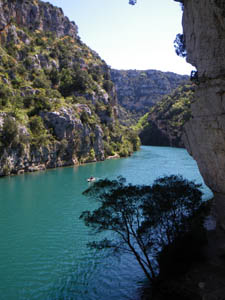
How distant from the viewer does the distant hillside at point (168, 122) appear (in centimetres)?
10931

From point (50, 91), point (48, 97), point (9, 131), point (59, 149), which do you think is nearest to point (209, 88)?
point (9, 131)

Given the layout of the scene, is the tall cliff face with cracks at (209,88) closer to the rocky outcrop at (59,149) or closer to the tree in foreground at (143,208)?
the tree in foreground at (143,208)

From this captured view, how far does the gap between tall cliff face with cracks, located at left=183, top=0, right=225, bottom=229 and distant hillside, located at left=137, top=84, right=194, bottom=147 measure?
307 ft

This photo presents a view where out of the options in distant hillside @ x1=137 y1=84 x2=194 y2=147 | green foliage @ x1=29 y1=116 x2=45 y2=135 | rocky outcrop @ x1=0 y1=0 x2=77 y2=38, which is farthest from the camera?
distant hillside @ x1=137 y1=84 x2=194 y2=147

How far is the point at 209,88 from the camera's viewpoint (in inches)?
447

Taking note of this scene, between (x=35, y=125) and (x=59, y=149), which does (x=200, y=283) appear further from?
(x=59, y=149)

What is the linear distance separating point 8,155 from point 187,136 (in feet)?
114

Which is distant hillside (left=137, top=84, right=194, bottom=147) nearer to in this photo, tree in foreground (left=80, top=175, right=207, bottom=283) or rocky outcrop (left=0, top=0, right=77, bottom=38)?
rocky outcrop (left=0, top=0, right=77, bottom=38)

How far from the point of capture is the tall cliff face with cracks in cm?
1067

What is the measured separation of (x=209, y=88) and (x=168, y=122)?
107276 millimetres

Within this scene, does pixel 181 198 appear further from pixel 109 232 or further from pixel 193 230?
pixel 109 232

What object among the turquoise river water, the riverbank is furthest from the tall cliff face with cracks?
the turquoise river water

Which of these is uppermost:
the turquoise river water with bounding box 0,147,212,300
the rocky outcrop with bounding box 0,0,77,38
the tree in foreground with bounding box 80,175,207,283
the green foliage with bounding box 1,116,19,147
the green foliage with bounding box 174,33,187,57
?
the rocky outcrop with bounding box 0,0,77,38

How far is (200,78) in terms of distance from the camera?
1199 cm
